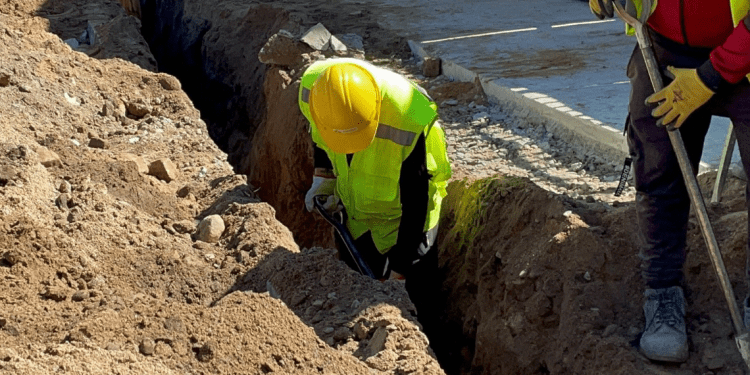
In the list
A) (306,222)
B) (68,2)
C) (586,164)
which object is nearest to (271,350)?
(586,164)

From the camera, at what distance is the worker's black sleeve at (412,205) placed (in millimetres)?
4293

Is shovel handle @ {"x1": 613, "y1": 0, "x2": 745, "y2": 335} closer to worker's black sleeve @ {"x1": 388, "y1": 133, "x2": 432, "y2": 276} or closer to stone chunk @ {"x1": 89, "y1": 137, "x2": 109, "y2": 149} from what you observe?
worker's black sleeve @ {"x1": 388, "y1": 133, "x2": 432, "y2": 276}

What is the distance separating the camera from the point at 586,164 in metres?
5.25

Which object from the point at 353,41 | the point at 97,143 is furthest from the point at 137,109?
the point at 353,41

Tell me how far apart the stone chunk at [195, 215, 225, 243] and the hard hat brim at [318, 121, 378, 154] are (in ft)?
2.27

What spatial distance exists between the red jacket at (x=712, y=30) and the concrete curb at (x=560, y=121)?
6.56ft

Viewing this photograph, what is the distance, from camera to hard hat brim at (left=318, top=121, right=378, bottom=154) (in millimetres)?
3980

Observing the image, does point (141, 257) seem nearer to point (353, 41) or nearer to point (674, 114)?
point (674, 114)

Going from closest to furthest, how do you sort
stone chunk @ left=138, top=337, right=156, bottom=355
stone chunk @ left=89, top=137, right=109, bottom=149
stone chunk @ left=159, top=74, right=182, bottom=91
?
stone chunk @ left=138, top=337, right=156, bottom=355
stone chunk @ left=89, top=137, right=109, bottom=149
stone chunk @ left=159, top=74, right=182, bottom=91

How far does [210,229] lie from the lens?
4.08m

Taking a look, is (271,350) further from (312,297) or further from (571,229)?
(571,229)

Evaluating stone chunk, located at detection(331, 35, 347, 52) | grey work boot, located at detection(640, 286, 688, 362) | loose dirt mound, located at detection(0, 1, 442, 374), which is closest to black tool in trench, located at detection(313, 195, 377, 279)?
loose dirt mound, located at detection(0, 1, 442, 374)

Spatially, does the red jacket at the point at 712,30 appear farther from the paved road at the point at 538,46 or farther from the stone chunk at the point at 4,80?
the stone chunk at the point at 4,80

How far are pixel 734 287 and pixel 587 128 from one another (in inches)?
84.0
